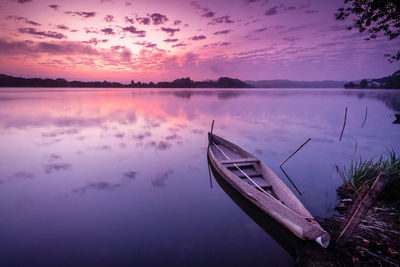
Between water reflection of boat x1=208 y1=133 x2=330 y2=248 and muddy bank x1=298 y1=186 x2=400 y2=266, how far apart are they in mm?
445

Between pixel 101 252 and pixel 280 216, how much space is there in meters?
4.93

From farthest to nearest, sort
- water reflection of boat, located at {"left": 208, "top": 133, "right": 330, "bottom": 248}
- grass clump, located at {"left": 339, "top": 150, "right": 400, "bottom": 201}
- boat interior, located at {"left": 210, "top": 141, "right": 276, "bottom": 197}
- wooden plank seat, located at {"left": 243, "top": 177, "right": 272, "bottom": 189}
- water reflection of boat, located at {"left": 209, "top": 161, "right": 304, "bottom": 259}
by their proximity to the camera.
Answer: boat interior, located at {"left": 210, "top": 141, "right": 276, "bottom": 197} → wooden plank seat, located at {"left": 243, "top": 177, "right": 272, "bottom": 189} → grass clump, located at {"left": 339, "top": 150, "right": 400, "bottom": 201} → water reflection of boat, located at {"left": 209, "top": 161, "right": 304, "bottom": 259} → water reflection of boat, located at {"left": 208, "top": 133, "right": 330, "bottom": 248}

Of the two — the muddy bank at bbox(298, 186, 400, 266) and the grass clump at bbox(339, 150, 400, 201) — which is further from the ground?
the grass clump at bbox(339, 150, 400, 201)

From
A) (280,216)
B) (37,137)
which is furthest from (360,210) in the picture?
(37,137)

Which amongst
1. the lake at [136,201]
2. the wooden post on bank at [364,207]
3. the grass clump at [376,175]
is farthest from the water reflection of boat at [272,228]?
the grass clump at [376,175]

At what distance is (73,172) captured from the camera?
10203 mm

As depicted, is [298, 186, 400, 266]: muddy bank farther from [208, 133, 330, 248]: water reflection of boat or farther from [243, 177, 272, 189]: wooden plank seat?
[243, 177, 272, 189]: wooden plank seat

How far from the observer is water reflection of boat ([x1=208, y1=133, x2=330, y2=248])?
193 inches

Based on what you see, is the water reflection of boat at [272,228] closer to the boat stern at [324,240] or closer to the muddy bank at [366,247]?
the muddy bank at [366,247]

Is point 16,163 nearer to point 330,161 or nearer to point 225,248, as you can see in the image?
point 225,248

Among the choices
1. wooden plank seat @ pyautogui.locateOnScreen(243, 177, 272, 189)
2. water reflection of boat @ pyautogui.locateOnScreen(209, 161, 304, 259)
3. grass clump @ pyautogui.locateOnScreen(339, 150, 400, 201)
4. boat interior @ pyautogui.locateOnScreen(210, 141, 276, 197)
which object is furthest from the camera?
boat interior @ pyautogui.locateOnScreen(210, 141, 276, 197)

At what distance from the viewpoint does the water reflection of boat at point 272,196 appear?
4.91 meters

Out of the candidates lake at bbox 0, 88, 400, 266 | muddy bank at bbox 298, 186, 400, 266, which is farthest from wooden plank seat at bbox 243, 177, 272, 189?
muddy bank at bbox 298, 186, 400, 266

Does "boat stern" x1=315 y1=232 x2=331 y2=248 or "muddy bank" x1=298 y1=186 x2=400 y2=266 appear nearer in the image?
"muddy bank" x1=298 y1=186 x2=400 y2=266
